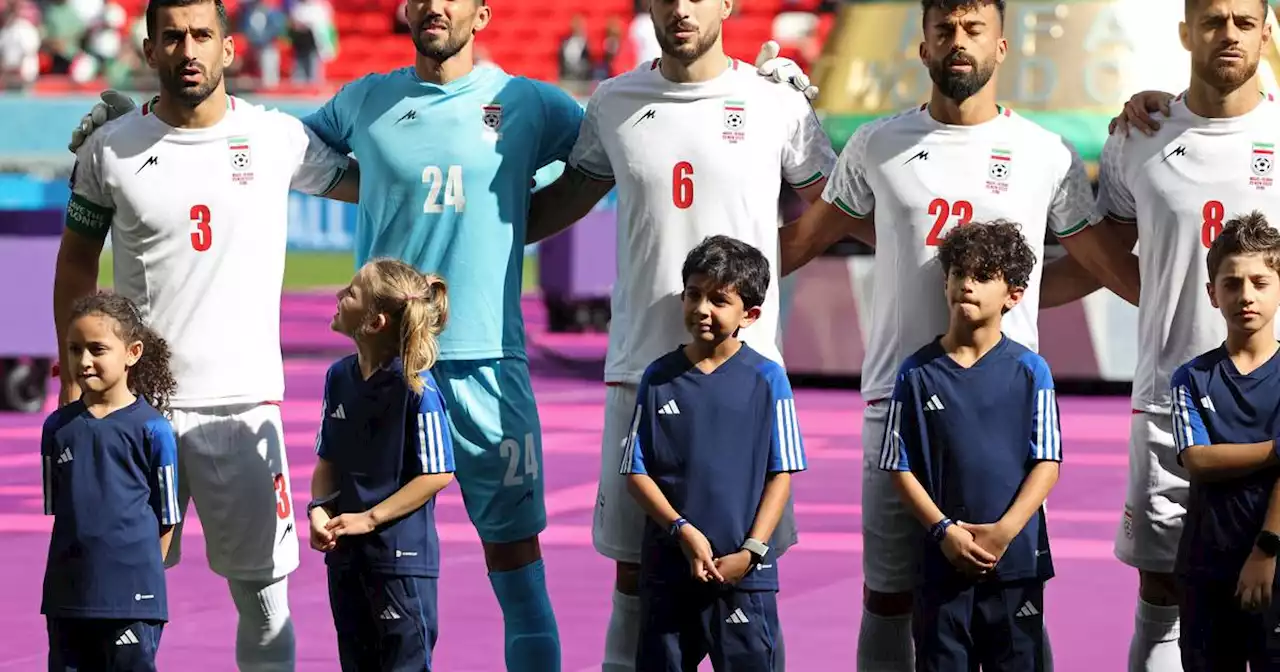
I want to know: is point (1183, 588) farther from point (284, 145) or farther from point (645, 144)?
point (284, 145)

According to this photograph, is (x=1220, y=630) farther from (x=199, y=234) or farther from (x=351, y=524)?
(x=199, y=234)

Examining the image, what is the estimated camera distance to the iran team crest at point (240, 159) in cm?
612

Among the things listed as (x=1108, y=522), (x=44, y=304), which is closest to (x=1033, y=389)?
(x=1108, y=522)

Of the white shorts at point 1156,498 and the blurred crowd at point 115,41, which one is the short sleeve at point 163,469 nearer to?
the white shorts at point 1156,498

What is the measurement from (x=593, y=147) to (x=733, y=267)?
0.89m

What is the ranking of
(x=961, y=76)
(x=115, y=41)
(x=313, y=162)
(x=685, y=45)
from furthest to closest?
(x=115, y=41) → (x=313, y=162) → (x=685, y=45) → (x=961, y=76)

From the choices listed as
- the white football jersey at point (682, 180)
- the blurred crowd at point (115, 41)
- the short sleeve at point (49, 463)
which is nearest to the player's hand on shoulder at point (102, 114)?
the short sleeve at point (49, 463)

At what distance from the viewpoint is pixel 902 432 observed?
575cm

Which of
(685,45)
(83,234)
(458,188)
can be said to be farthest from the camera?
(458,188)

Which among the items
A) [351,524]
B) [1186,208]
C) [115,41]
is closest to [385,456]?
[351,524]

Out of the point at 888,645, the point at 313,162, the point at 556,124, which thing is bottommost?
the point at 888,645

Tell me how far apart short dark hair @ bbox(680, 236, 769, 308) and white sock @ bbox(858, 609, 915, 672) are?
110 centimetres

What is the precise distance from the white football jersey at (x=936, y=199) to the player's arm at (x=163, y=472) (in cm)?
208

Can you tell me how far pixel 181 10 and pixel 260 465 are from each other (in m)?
1.37
